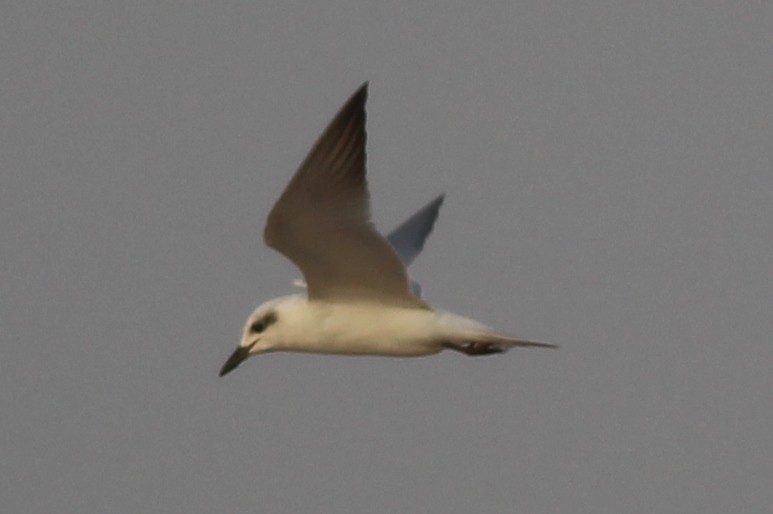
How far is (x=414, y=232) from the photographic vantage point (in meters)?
14.3

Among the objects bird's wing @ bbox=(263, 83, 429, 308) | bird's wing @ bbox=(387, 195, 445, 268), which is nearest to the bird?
bird's wing @ bbox=(263, 83, 429, 308)

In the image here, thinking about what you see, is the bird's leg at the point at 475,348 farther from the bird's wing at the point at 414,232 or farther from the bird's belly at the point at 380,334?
the bird's wing at the point at 414,232

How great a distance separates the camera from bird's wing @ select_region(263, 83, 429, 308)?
1108cm

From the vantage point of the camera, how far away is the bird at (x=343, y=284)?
1112 cm

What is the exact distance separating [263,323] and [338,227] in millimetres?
1114

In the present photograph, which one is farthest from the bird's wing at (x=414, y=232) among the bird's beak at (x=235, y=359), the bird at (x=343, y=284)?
the bird's beak at (x=235, y=359)

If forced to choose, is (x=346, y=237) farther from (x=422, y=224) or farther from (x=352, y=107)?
(x=422, y=224)

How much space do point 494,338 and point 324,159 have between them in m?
1.57

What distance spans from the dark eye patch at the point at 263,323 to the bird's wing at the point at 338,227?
29 cm

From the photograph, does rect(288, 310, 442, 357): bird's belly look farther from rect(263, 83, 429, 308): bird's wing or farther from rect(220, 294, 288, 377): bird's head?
rect(220, 294, 288, 377): bird's head

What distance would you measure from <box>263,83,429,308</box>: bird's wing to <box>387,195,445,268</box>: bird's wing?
1.92 meters

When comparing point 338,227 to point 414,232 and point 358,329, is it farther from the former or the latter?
point 414,232

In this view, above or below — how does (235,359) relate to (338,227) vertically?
below

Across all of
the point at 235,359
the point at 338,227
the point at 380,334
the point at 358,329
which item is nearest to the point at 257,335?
the point at 235,359
